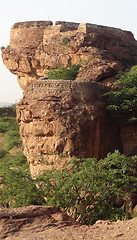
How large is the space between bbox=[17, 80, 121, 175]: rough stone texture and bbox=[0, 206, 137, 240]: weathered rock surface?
200 inches

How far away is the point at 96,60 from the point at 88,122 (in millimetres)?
2826

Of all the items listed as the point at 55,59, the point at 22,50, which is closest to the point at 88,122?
the point at 55,59

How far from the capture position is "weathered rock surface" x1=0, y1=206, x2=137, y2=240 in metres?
4.22

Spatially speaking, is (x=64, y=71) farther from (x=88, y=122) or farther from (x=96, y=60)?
(x=88, y=122)

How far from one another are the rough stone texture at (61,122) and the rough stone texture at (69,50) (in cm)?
132

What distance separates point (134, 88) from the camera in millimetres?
11102

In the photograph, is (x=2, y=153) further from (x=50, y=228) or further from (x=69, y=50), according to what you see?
(x=50, y=228)

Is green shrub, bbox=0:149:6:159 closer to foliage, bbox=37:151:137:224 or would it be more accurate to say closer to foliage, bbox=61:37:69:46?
foliage, bbox=61:37:69:46

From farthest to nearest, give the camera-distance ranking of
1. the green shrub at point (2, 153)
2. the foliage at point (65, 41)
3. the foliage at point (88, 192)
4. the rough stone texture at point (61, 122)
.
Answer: the green shrub at point (2, 153)
the foliage at point (65, 41)
the rough stone texture at point (61, 122)
the foliage at point (88, 192)

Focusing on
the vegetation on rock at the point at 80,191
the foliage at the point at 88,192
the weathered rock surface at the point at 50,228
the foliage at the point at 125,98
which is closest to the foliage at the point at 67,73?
the foliage at the point at 125,98

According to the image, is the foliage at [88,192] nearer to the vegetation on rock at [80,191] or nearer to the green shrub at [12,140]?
the vegetation on rock at [80,191]

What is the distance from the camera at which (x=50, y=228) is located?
14.5 feet

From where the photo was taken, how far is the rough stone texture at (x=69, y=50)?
12.2 m

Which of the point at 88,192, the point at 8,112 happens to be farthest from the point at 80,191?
the point at 8,112
